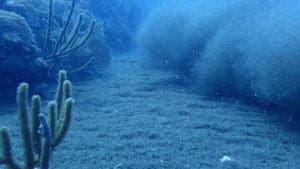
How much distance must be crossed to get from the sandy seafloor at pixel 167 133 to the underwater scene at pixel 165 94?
2cm

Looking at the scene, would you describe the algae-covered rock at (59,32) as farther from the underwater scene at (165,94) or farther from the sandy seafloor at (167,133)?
the sandy seafloor at (167,133)

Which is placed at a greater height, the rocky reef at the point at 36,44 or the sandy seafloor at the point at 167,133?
the rocky reef at the point at 36,44

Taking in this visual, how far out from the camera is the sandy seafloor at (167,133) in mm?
4746

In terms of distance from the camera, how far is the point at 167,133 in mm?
5680

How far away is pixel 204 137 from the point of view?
18.2 ft

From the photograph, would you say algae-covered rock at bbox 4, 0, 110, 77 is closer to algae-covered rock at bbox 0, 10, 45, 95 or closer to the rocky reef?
the rocky reef

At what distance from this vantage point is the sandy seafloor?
4746 mm

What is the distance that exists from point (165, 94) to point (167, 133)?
2.43 metres

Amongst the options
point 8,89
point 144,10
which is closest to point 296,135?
point 8,89

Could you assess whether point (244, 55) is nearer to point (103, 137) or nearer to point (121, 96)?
point (121, 96)

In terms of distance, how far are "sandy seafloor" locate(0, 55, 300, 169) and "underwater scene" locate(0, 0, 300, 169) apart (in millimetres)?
19

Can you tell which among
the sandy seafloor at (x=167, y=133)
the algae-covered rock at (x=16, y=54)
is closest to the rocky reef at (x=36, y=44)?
the algae-covered rock at (x=16, y=54)

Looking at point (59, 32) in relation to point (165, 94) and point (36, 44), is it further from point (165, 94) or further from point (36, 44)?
point (165, 94)

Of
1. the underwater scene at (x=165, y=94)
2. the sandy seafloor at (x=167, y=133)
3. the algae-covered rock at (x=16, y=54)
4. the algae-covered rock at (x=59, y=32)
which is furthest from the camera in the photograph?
the algae-covered rock at (x=59, y=32)
